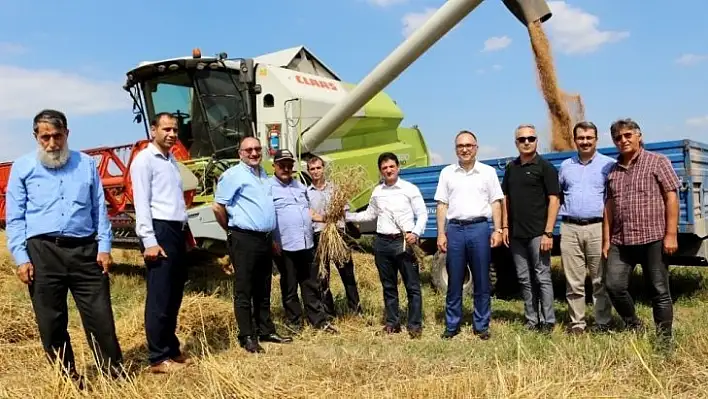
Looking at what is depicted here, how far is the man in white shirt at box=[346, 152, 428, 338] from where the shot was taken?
4750 millimetres

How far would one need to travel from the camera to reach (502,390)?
9.16ft

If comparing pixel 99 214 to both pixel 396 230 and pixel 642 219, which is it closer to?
pixel 396 230

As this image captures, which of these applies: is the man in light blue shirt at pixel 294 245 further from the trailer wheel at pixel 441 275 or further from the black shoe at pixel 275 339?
the trailer wheel at pixel 441 275

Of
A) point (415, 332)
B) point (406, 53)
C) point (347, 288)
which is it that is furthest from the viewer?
point (406, 53)

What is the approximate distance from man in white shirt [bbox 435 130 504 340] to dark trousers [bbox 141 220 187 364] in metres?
2.00

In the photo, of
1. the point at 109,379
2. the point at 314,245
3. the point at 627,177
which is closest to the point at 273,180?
the point at 314,245

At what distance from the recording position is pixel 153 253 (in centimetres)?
368

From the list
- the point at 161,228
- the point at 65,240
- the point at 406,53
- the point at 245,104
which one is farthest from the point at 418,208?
the point at 245,104

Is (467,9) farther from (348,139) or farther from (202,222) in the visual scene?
(202,222)

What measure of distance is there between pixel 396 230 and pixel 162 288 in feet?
5.99

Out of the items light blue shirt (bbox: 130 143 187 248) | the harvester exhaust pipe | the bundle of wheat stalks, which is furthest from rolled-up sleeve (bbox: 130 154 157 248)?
the harvester exhaust pipe

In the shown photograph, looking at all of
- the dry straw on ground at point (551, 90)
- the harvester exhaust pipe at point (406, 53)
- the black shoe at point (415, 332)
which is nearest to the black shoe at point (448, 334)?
the black shoe at point (415, 332)

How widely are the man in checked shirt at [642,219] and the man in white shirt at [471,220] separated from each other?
87cm

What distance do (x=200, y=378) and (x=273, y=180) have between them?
1786 millimetres
